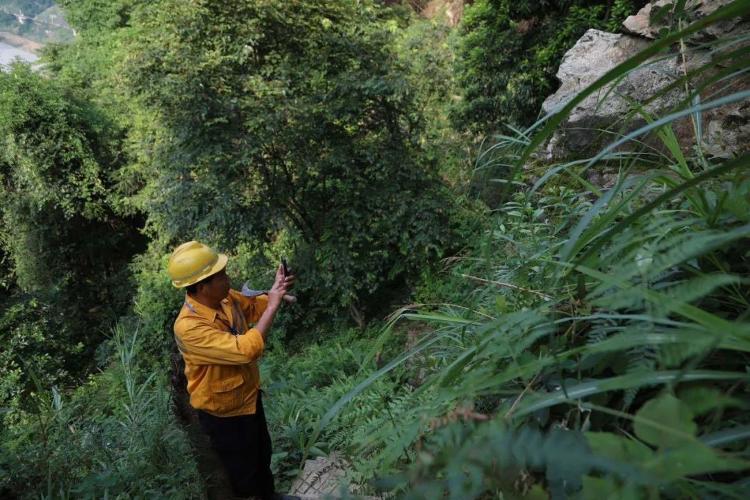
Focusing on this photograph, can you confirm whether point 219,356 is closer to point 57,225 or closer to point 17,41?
point 57,225

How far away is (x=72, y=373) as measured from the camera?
1001 centimetres

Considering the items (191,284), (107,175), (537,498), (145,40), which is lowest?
(107,175)

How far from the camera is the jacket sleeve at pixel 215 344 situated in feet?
7.55

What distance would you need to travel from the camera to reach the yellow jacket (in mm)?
2307

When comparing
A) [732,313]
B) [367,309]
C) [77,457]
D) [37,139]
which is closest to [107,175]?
[37,139]

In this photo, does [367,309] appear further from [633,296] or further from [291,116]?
[633,296]

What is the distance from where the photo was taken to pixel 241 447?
101 inches

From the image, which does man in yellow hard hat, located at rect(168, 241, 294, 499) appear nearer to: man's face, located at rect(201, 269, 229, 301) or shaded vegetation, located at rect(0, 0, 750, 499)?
man's face, located at rect(201, 269, 229, 301)

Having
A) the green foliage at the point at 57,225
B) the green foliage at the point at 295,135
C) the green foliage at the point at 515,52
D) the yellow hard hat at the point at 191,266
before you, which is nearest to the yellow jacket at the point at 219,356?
the yellow hard hat at the point at 191,266

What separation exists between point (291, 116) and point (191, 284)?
401 cm

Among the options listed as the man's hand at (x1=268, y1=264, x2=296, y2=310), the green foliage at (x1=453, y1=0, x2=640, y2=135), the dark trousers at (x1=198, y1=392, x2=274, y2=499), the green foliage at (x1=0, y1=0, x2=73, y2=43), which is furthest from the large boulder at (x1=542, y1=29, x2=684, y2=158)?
the green foliage at (x1=0, y1=0, x2=73, y2=43)

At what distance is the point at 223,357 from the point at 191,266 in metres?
0.44

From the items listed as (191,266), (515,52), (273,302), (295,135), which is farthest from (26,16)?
(273,302)

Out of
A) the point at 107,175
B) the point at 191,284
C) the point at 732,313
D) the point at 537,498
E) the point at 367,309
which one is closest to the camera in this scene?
the point at 537,498
